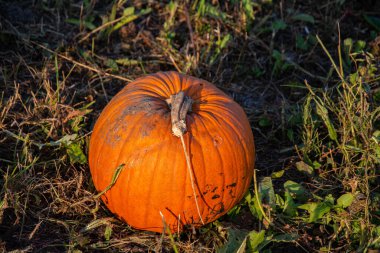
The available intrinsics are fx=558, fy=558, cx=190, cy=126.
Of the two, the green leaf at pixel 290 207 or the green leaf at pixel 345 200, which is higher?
the green leaf at pixel 345 200

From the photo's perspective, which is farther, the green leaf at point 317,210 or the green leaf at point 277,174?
the green leaf at point 277,174

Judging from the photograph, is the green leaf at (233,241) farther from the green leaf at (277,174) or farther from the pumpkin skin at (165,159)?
the green leaf at (277,174)

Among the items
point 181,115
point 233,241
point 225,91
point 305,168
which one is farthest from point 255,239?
point 225,91

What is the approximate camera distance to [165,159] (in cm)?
301

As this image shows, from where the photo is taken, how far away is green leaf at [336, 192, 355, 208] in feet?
11.1

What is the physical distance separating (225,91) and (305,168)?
1084 millimetres

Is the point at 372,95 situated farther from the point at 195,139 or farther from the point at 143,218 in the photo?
the point at 143,218

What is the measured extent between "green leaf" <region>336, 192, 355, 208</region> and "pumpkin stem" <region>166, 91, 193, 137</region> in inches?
43.2

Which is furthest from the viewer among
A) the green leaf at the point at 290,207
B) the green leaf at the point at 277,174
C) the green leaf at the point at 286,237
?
the green leaf at the point at 277,174

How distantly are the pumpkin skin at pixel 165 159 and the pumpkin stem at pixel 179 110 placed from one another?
0.16 feet

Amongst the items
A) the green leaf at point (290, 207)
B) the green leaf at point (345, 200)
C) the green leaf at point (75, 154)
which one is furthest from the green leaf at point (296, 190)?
Answer: the green leaf at point (75, 154)

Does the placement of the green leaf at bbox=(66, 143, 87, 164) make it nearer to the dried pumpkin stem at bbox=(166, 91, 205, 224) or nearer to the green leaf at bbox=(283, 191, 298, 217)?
the dried pumpkin stem at bbox=(166, 91, 205, 224)

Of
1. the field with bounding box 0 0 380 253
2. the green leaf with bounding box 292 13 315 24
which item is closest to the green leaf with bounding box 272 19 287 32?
the field with bounding box 0 0 380 253

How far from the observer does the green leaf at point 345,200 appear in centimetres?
338
